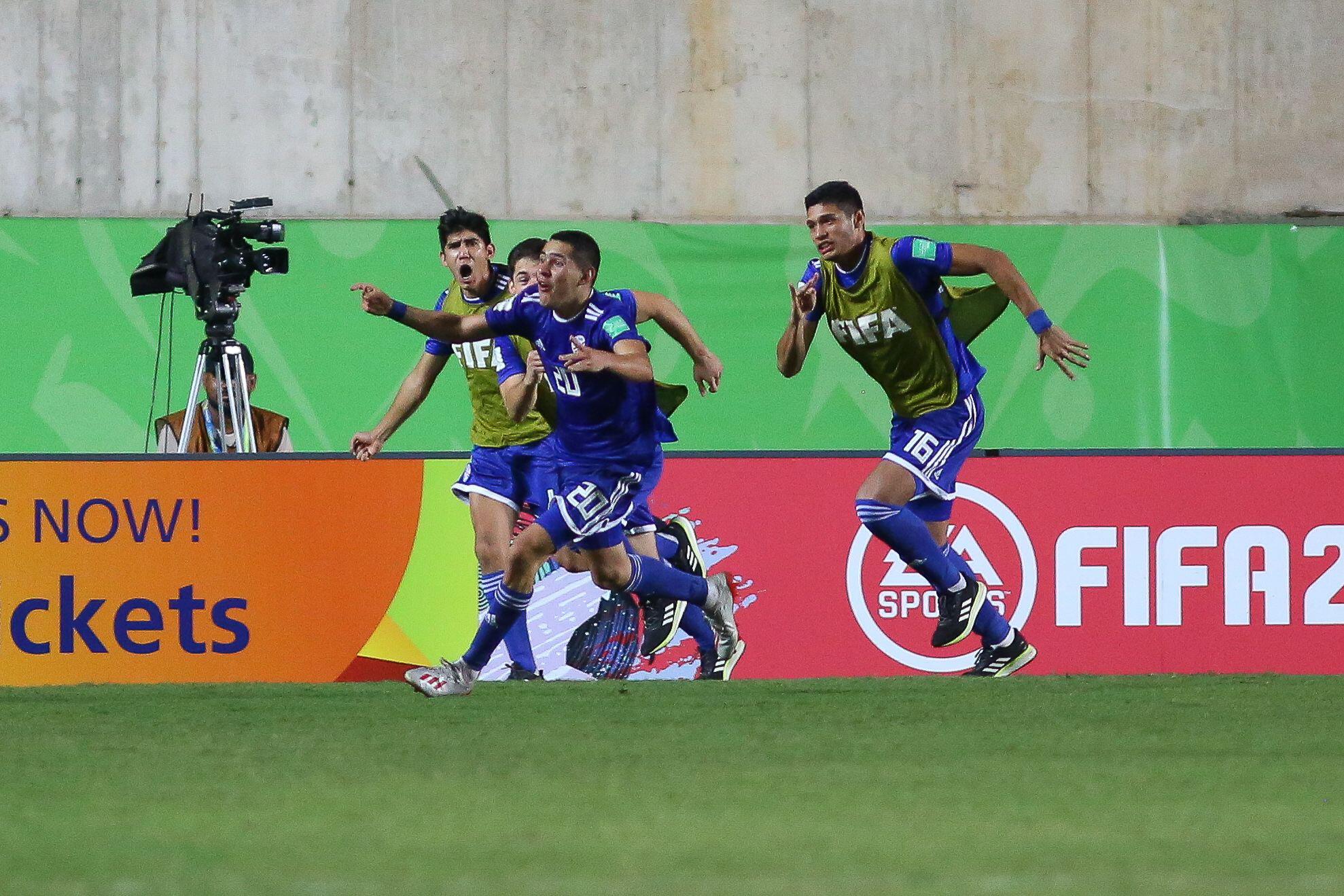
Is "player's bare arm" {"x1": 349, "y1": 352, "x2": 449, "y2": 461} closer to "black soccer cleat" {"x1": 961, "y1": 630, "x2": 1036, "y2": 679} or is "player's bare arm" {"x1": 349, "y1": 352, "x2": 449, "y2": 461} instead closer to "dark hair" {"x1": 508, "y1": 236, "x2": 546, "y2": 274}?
"dark hair" {"x1": 508, "y1": 236, "x2": 546, "y2": 274}

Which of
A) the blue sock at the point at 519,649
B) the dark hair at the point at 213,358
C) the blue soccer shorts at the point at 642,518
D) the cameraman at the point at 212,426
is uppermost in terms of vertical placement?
the dark hair at the point at 213,358

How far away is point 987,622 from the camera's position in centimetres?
865

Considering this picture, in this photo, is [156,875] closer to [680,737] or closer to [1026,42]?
[680,737]

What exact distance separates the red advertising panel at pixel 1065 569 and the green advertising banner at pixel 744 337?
5629 millimetres

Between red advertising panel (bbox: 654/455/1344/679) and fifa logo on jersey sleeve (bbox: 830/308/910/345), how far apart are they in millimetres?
1225

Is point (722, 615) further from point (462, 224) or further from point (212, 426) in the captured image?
point (212, 426)

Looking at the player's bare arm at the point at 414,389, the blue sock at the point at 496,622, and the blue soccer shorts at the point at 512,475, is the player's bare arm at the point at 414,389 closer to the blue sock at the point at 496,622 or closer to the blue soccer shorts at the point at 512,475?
the blue soccer shorts at the point at 512,475

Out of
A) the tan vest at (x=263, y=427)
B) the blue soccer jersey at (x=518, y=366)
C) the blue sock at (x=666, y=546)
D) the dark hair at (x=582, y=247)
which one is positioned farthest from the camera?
the tan vest at (x=263, y=427)

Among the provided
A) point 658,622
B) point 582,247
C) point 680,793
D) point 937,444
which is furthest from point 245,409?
point 680,793

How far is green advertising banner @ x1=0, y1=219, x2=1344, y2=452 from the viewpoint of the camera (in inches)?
588

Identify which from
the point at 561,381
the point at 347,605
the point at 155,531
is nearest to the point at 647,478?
the point at 561,381

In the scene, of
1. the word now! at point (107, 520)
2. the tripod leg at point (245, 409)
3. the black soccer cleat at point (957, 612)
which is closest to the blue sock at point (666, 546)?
the black soccer cleat at point (957, 612)

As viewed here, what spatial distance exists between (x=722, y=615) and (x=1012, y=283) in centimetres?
211

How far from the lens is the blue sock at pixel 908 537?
8.46 m
